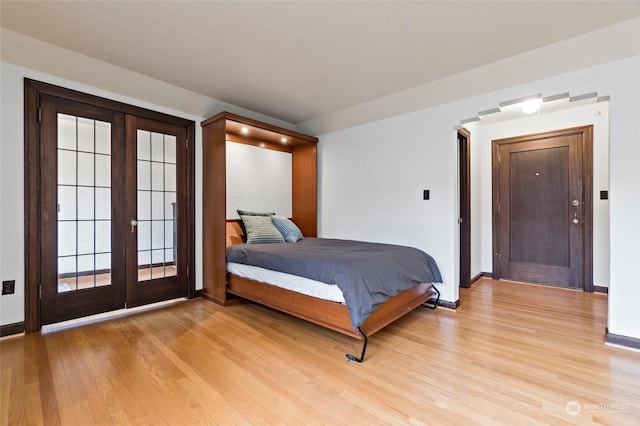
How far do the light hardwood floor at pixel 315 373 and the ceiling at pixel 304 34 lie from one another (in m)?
2.47

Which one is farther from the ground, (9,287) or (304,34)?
(304,34)

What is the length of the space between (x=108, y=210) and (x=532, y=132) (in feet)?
18.4

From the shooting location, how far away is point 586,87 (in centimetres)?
240

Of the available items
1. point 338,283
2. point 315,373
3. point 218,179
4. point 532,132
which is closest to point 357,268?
point 338,283

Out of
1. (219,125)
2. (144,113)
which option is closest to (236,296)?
(219,125)

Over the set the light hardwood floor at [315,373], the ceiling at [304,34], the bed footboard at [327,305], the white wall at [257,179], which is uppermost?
the ceiling at [304,34]

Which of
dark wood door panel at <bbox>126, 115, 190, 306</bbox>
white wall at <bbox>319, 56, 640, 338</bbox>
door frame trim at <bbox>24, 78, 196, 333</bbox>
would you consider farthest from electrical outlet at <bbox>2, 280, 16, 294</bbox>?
white wall at <bbox>319, 56, 640, 338</bbox>

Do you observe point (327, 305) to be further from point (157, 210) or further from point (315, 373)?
point (157, 210)

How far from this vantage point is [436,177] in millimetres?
3295

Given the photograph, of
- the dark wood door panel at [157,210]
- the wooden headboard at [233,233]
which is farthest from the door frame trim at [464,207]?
the dark wood door panel at [157,210]

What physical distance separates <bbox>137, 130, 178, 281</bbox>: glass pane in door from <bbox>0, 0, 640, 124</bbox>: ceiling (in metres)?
0.74

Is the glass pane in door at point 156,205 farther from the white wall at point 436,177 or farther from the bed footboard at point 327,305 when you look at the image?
the white wall at point 436,177

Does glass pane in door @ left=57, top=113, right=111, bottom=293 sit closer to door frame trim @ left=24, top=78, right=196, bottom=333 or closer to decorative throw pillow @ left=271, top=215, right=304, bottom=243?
door frame trim @ left=24, top=78, right=196, bottom=333

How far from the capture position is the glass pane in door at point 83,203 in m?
2.66
